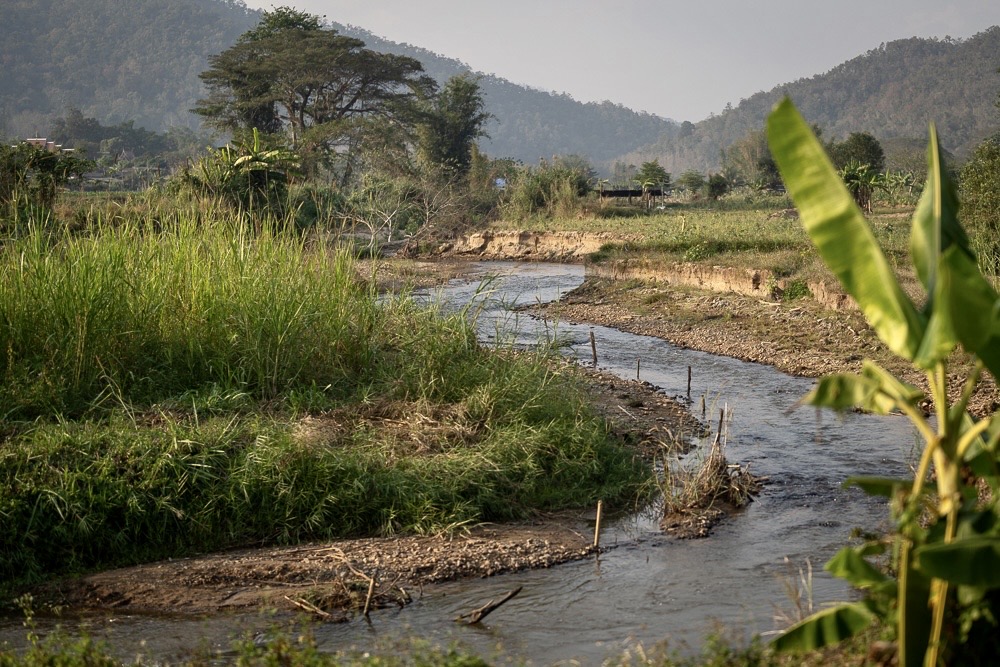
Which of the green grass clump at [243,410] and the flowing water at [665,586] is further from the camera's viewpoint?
the green grass clump at [243,410]

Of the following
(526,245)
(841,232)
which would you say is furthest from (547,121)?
(841,232)

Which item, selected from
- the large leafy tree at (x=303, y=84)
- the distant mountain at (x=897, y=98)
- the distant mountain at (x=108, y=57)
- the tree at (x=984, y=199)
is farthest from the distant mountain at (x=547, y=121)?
the tree at (x=984, y=199)

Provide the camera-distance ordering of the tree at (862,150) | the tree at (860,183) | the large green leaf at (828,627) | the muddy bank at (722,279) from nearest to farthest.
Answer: the large green leaf at (828,627)
the muddy bank at (722,279)
the tree at (860,183)
the tree at (862,150)

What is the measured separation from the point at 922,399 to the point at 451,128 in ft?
142

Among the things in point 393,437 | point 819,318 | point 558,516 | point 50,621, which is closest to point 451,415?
point 393,437

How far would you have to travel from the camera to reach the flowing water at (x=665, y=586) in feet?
16.8

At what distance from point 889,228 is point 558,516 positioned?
18.0 meters

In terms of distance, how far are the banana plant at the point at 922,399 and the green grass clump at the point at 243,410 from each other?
13.0ft

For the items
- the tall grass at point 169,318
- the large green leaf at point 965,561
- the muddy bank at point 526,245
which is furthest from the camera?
the muddy bank at point 526,245

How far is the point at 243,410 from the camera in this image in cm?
765

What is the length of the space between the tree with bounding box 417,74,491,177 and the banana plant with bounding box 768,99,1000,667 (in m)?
38.9

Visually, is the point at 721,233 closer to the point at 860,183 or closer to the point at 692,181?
the point at 860,183

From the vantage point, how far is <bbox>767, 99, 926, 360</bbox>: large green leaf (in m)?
3.01

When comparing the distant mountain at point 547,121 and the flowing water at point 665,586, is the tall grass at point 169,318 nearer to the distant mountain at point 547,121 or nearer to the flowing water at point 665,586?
the flowing water at point 665,586
